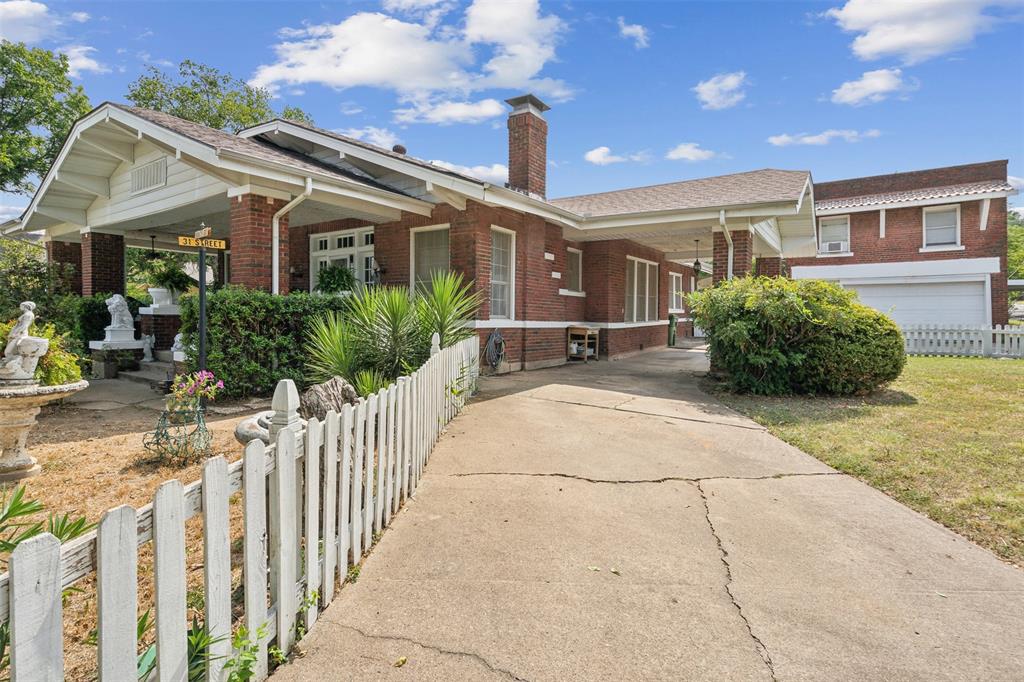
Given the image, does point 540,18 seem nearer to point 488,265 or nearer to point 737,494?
point 488,265

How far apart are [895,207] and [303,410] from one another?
23482 millimetres

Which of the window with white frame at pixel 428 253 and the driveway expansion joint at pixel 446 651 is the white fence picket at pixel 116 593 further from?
the window with white frame at pixel 428 253

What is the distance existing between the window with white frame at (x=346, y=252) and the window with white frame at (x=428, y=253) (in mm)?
1044

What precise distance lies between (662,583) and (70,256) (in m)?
16.7

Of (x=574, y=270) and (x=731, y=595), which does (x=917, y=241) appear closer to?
(x=574, y=270)

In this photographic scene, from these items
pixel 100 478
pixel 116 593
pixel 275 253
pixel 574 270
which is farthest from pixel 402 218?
pixel 116 593

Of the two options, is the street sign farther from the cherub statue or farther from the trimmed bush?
the trimmed bush

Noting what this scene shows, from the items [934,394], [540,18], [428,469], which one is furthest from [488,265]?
[934,394]

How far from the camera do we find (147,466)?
4941mm

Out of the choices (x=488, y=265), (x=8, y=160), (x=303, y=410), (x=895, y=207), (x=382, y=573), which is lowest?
(x=382, y=573)

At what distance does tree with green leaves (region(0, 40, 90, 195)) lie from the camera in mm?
20609

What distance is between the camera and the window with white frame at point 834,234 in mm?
21688

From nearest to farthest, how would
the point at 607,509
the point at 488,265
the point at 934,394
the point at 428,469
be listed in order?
the point at 607,509 < the point at 428,469 < the point at 934,394 < the point at 488,265

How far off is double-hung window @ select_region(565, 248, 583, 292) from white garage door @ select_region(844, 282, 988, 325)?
39.8ft
